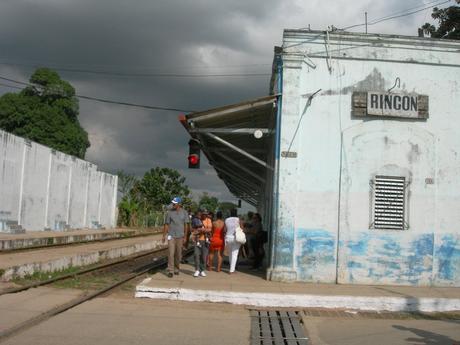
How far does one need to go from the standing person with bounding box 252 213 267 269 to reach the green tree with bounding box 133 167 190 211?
45.3 meters

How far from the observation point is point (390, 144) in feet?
41.1

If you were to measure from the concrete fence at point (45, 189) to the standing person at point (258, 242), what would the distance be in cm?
1586

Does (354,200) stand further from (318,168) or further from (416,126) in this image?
(416,126)

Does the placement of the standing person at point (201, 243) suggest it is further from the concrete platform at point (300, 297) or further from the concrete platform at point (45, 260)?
Result: the concrete platform at point (45, 260)

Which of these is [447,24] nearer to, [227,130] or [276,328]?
[227,130]

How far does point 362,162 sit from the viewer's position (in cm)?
1247

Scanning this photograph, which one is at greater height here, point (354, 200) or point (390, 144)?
point (390, 144)

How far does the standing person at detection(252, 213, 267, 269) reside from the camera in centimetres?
1488

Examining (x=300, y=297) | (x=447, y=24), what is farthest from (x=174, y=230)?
(x=447, y=24)

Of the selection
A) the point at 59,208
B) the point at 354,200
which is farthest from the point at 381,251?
the point at 59,208

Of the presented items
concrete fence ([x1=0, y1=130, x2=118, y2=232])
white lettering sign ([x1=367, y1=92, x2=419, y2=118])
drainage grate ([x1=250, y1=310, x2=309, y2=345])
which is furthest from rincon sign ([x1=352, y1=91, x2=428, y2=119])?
concrete fence ([x1=0, y1=130, x2=118, y2=232])

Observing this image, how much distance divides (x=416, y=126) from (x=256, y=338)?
6.97 metres

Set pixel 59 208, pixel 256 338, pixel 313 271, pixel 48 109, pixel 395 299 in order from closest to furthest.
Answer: pixel 256 338 < pixel 395 299 < pixel 313 271 < pixel 59 208 < pixel 48 109

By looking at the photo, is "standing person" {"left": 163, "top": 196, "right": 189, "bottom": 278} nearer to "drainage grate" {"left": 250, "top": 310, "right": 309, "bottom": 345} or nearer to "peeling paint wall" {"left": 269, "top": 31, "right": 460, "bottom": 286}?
"peeling paint wall" {"left": 269, "top": 31, "right": 460, "bottom": 286}
